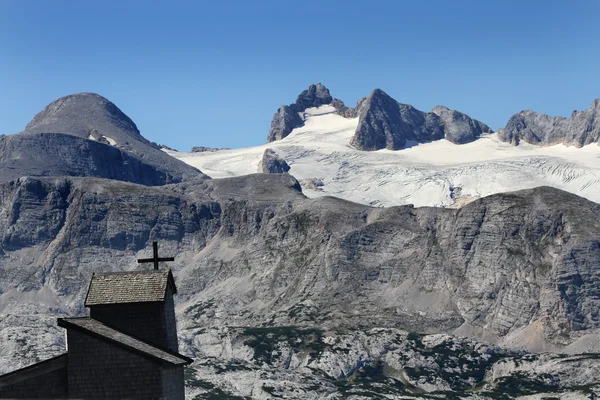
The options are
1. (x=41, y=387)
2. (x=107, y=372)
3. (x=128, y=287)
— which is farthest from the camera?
(x=128, y=287)

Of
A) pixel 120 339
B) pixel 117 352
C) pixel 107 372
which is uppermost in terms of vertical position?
pixel 120 339

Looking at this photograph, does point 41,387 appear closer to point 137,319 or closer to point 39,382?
point 39,382

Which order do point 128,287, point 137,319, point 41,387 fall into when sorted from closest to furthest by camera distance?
point 41,387 < point 137,319 < point 128,287

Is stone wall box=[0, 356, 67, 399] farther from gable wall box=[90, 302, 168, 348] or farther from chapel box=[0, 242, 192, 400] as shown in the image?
gable wall box=[90, 302, 168, 348]

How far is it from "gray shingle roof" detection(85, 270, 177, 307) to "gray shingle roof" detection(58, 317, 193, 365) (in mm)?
882

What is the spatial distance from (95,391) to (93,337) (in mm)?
1734

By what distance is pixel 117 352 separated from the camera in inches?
1598

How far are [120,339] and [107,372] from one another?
48.9 inches

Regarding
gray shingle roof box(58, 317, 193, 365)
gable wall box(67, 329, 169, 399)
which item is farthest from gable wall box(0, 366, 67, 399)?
gray shingle roof box(58, 317, 193, 365)

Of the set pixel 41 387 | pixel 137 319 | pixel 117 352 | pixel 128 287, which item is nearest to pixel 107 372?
pixel 117 352

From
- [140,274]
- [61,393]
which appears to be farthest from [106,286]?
[61,393]

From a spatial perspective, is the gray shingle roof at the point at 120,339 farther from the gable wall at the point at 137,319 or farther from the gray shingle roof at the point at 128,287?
the gray shingle roof at the point at 128,287

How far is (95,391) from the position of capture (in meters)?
40.7

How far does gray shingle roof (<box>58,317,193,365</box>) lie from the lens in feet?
133
